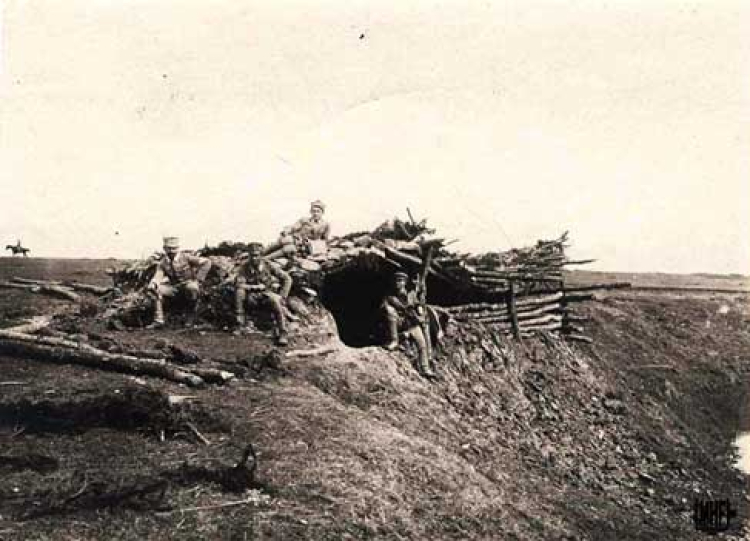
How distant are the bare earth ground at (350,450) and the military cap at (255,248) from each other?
1.27 metres

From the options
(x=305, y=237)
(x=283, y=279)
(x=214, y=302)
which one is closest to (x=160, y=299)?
Result: (x=214, y=302)

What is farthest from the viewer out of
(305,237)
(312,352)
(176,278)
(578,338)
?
(578,338)

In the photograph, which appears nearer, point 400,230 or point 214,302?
point 214,302

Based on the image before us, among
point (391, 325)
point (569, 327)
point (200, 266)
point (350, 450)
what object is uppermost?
point (200, 266)

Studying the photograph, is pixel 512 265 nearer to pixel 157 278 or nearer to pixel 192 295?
pixel 192 295

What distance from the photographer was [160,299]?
9867 millimetres

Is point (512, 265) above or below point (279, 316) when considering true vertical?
above

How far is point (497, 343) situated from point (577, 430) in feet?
5.81

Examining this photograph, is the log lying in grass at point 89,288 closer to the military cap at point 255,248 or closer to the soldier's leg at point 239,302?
the military cap at point 255,248

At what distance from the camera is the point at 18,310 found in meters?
11.9

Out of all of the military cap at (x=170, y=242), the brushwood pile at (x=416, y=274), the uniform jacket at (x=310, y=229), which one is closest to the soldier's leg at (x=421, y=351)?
the brushwood pile at (x=416, y=274)

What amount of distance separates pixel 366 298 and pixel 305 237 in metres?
1.62

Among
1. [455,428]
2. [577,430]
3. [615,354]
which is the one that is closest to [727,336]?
[615,354]

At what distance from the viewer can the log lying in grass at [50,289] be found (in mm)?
13908
